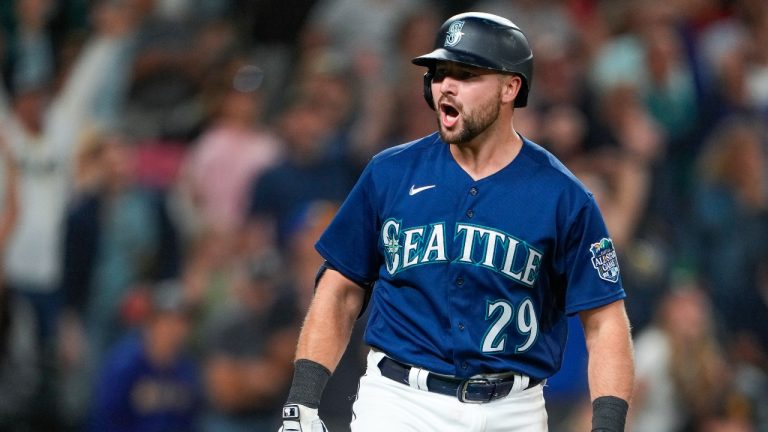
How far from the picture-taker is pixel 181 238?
8.05 metres

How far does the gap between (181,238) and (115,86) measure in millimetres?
1208

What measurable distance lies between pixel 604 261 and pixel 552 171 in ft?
1.00

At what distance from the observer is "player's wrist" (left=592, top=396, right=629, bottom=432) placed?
11.3 feet

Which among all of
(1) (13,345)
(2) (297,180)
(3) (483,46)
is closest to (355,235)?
(3) (483,46)

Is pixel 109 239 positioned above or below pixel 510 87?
below

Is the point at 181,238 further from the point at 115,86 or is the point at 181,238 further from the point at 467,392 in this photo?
the point at 467,392

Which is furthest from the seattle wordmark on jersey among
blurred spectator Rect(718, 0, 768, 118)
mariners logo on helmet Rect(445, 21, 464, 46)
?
blurred spectator Rect(718, 0, 768, 118)

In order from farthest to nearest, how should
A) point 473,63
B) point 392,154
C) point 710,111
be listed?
point 710,111 < point 392,154 < point 473,63

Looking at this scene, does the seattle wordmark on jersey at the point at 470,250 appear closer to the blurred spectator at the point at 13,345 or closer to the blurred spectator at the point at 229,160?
the blurred spectator at the point at 229,160

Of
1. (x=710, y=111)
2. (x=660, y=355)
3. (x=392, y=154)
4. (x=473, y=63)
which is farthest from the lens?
(x=710, y=111)

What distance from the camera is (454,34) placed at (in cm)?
361

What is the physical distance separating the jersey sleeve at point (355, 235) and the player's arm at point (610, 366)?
69 centimetres

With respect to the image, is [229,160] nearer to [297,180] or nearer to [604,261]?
[297,180]

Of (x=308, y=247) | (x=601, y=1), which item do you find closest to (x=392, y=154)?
(x=308, y=247)
